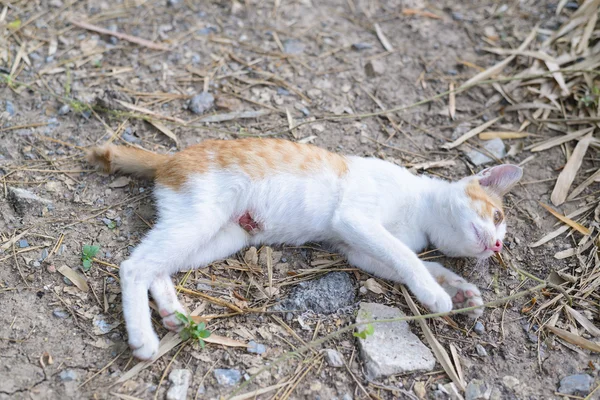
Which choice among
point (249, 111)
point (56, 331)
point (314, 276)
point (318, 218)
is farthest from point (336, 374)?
point (249, 111)

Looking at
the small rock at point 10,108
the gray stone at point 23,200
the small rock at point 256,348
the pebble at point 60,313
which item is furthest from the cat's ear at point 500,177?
the small rock at point 10,108

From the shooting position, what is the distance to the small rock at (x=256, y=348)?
281cm

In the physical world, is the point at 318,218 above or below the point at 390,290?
above

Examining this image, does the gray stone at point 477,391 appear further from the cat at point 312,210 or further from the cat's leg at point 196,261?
the cat's leg at point 196,261

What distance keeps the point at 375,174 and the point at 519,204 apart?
1126 mm

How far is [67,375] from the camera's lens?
2.59m

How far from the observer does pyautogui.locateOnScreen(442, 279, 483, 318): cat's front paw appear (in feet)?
10.1

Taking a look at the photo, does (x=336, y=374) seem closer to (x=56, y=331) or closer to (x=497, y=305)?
(x=497, y=305)

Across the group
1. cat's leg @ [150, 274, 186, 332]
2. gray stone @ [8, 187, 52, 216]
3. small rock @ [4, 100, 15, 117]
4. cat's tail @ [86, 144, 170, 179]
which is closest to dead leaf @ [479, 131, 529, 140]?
cat's tail @ [86, 144, 170, 179]

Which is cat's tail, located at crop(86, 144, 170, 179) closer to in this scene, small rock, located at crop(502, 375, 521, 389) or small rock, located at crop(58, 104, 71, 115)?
small rock, located at crop(58, 104, 71, 115)

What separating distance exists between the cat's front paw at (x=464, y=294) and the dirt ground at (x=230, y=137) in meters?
0.11

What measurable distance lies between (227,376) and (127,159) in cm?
153

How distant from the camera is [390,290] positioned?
10.5ft

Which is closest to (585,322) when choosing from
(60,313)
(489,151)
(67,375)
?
(489,151)
